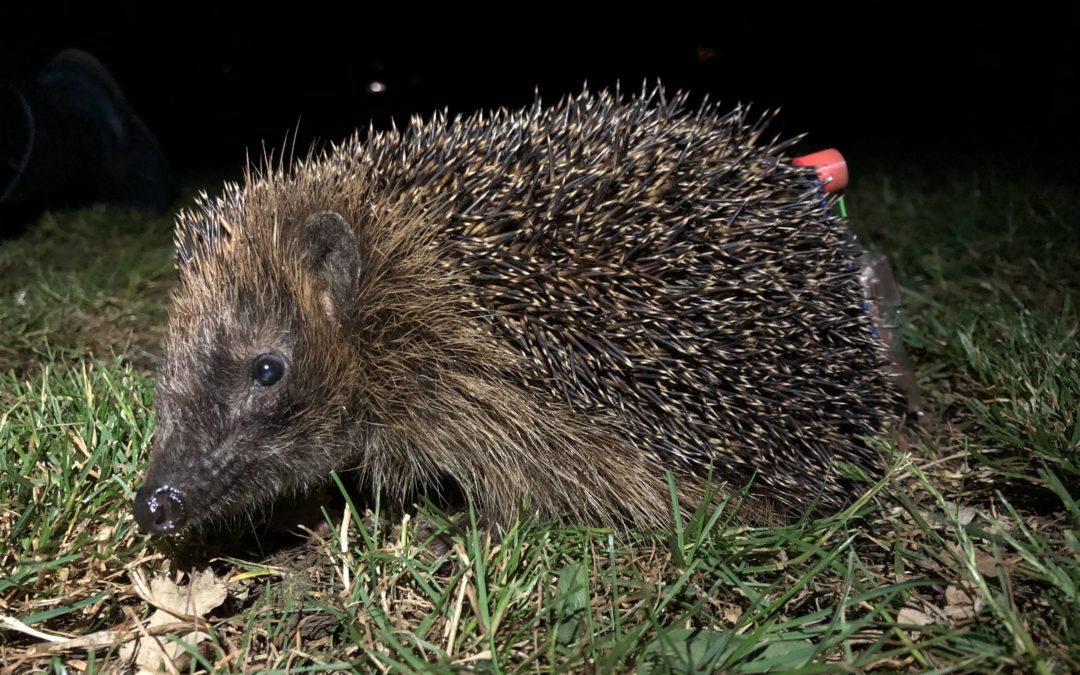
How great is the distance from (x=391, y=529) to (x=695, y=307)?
1.17 meters

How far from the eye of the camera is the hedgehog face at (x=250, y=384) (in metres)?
2.16

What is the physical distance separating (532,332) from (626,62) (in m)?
7.73

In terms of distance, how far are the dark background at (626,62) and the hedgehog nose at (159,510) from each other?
6.74m

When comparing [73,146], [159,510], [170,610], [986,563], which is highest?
[73,146]

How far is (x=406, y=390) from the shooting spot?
2.45 meters

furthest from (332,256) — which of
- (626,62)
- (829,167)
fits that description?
(626,62)

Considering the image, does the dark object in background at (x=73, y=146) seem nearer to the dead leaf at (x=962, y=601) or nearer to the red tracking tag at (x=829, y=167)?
the red tracking tag at (x=829, y=167)

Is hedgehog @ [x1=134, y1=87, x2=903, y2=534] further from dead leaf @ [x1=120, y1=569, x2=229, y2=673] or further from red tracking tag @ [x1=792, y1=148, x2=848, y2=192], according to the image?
red tracking tag @ [x1=792, y1=148, x2=848, y2=192]

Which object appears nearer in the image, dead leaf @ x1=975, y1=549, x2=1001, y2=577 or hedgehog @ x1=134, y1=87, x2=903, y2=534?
dead leaf @ x1=975, y1=549, x2=1001, y2=577

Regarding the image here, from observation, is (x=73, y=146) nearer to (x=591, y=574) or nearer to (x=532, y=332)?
(x=532, y=332)

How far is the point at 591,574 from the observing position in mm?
2088

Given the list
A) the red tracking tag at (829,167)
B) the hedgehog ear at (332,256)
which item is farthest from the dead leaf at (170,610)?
the red tracking tag at (829,167)

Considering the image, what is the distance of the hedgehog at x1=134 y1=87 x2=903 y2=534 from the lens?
2217 mm

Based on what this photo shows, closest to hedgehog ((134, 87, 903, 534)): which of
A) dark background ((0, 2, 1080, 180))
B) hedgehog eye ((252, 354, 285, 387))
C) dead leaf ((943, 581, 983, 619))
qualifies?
hedgehog eye ((252, 354, 285, 387))
